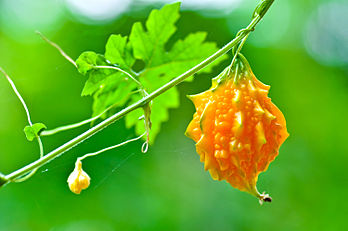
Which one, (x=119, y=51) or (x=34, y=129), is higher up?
(x=119, y=51)

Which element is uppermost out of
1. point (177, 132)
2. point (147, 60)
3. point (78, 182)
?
point (147, 60)

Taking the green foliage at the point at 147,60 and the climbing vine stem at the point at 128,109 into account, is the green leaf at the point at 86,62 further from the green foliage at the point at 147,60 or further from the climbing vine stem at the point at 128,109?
the climbing vine stem at the point at 128,109

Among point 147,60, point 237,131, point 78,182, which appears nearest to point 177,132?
point 147,60

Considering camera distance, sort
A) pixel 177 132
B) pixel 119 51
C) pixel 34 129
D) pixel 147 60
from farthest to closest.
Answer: pixel 177 132, pixel 147 60, pixel 119 51, pixel 34 129

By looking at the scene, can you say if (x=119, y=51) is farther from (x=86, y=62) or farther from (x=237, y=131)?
(x=237, y=131)

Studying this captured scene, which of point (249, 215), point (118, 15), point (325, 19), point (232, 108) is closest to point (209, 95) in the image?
point (232, 108)

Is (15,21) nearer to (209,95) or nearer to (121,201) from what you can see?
(121,201)
